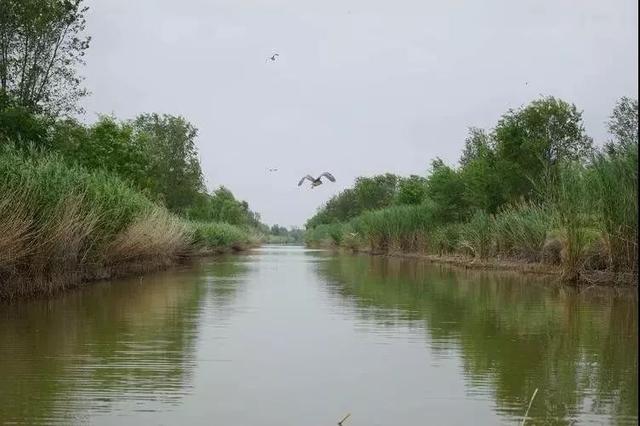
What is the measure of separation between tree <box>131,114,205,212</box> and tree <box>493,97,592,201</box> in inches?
Answer: 715

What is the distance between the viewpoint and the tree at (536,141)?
24422mm

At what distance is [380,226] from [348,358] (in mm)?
33585

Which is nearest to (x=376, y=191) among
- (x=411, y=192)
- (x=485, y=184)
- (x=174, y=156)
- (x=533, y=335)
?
(x=411, y=192)

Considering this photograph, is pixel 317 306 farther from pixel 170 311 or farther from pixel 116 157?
pixel 116 157

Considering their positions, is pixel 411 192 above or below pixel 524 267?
above

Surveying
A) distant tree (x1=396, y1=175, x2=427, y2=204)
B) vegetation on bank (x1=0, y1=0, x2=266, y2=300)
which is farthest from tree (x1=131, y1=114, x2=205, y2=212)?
distant tree (x1=396, y1=175, x2=427, y2=204)

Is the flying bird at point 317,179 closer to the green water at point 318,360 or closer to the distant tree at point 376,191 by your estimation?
the green water at point 318,360

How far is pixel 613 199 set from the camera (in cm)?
1270

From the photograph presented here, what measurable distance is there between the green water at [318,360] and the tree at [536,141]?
504 inches

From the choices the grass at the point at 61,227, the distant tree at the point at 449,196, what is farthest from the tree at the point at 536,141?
the grass at the point at 61,227

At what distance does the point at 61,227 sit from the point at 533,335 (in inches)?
313

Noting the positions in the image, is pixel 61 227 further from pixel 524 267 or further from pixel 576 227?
pixel 524 267

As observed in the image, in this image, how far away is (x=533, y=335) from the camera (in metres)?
8.49

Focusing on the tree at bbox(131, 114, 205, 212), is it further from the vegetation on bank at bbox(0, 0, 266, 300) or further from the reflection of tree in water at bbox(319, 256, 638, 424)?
the reflection of tree in water at bbox(319, 256, 638, 424)
